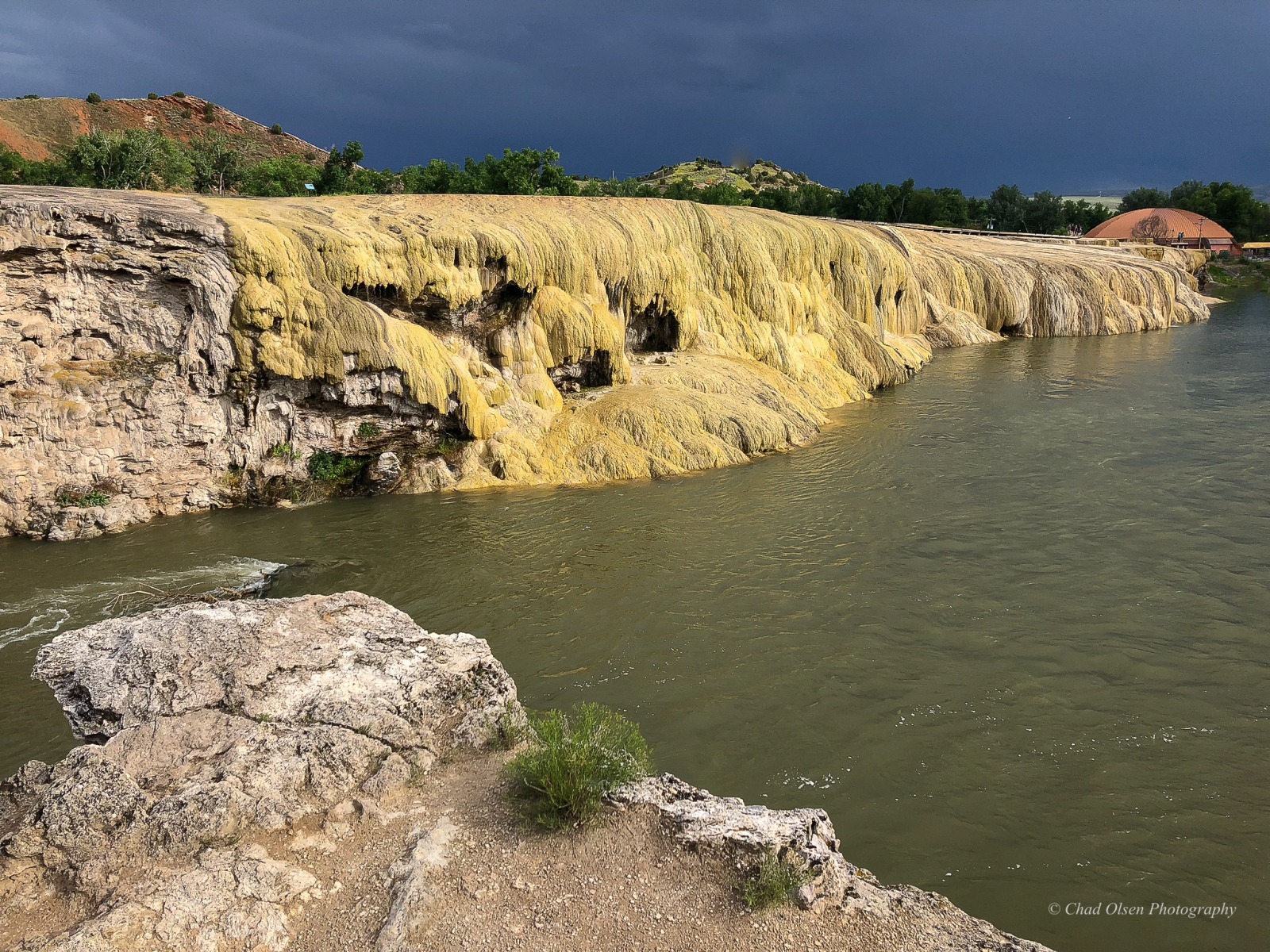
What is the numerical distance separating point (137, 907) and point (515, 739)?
294cm

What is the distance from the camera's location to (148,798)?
19.3ft

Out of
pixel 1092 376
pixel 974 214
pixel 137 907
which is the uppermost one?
pixel 974 214

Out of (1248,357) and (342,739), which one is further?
(1248,357)

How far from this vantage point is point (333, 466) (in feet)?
59.0

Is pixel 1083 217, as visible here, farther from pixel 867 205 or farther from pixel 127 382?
pixel 127 382

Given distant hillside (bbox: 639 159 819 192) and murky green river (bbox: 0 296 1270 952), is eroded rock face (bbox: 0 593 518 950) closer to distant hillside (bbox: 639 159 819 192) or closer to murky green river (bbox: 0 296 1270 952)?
murky green river (bbox: 0 296 1270 952)

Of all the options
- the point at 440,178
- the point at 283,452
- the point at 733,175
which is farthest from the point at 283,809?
the point at 733,175

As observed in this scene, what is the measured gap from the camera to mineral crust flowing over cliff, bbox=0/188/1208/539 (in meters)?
15.6

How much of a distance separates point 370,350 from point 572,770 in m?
13.8

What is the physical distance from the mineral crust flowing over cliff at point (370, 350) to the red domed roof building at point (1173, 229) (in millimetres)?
75050

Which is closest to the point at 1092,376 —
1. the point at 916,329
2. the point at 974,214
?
the point at 916,329

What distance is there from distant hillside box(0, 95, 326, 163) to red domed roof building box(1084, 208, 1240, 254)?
298 ft

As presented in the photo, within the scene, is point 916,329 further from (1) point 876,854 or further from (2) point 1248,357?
(1) point 876,854

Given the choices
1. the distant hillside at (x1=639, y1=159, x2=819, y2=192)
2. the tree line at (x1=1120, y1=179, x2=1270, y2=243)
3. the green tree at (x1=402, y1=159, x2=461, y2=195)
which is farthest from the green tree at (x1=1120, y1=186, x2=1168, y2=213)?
the green tree at (x1=402, y1=159, x2=461, y2=195)
